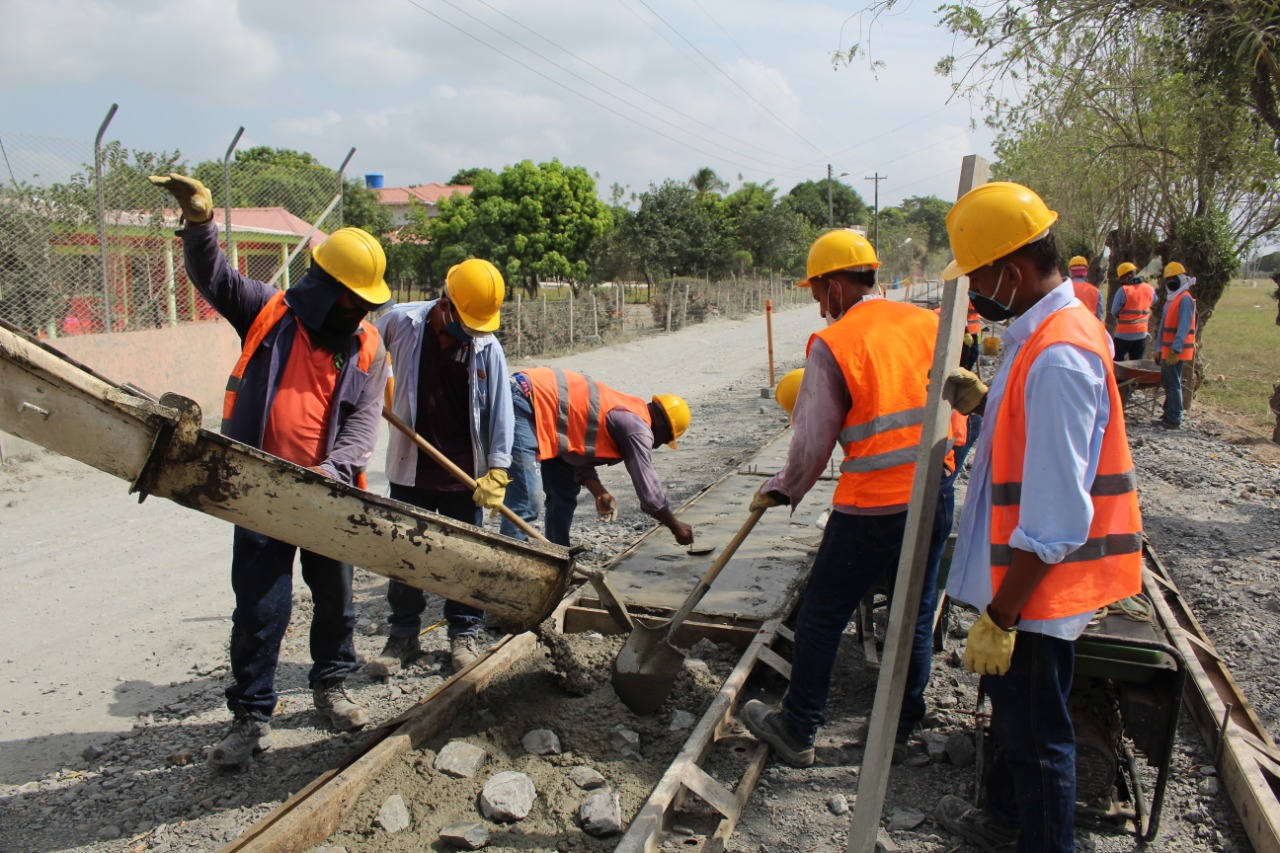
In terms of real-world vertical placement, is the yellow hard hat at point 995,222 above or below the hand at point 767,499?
above

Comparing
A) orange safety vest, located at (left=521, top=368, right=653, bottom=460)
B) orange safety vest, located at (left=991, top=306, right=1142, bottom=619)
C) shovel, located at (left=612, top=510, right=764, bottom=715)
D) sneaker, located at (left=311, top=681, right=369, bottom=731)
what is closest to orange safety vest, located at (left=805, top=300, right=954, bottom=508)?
shovel, located at (left=612, top=510, right=764, bottom=715)

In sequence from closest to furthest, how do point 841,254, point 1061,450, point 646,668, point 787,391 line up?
point 1061,450 → point 841,254 → point 646,668 → point 787,391

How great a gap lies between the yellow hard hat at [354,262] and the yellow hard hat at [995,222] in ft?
6.35

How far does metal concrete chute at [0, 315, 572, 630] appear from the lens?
2205mm

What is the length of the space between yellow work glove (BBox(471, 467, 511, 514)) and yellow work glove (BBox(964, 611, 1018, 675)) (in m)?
2.26

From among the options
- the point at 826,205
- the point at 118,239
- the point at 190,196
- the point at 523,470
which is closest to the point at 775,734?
the point at 523,470

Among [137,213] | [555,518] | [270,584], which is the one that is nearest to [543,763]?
[270,584]

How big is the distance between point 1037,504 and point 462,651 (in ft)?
9.17

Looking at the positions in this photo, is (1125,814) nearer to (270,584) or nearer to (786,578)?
(786,578)

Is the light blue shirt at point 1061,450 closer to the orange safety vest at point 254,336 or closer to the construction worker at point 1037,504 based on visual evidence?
the construction worker at point 1037,504

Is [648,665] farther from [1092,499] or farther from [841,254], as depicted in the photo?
[1092,499]

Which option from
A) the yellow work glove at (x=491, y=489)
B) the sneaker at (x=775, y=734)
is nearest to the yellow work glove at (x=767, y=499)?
the sneaker at (x=775, y=734)

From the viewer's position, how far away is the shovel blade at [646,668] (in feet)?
12.2

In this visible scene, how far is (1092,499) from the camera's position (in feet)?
7.54
